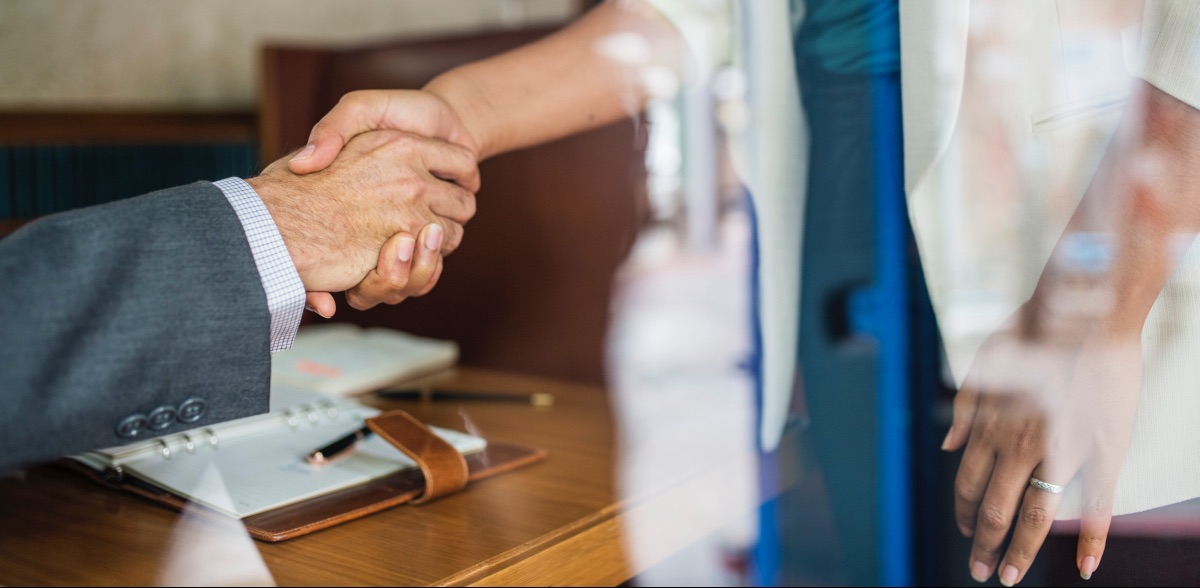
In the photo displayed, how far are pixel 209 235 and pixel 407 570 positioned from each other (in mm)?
230

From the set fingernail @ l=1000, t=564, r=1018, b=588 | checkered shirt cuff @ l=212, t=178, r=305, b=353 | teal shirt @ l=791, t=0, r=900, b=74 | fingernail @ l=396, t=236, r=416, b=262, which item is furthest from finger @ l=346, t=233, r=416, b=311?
fingernail @ l=1000, t=564, r=1018, b=588

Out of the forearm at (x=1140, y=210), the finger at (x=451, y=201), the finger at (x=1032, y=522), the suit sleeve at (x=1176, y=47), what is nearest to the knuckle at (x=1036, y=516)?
the finger at (x=1032, y=522)

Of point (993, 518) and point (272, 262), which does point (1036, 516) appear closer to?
point (993, 518)

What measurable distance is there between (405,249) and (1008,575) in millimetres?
478

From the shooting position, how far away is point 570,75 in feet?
2.91

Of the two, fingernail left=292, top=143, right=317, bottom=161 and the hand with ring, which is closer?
the hand with ring

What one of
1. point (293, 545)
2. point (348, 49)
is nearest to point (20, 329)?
point (293, 545)

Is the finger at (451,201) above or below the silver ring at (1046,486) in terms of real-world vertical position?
above

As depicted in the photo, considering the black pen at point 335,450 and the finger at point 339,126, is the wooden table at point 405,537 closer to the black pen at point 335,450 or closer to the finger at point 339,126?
the black pen at point 335,450

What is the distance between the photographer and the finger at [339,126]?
0.68 meters

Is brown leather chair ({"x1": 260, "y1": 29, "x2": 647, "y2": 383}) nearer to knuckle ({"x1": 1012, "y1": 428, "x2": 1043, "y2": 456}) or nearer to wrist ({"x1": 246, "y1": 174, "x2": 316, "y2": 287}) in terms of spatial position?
wrist ({"x1": 246, "y1": 174, "x2": 316, "y2": 287})

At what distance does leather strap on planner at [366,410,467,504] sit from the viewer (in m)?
0.67

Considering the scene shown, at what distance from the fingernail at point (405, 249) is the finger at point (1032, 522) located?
455mm

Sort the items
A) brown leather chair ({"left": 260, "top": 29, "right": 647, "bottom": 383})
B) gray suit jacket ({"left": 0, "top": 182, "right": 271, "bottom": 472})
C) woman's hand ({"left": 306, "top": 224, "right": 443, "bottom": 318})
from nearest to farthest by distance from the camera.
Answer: gray suit jacket ({"left": 0, "top": 182, "right": 271, "bottom": 472}), woman's hand ({"left": 306, "top": 224, "right": 443, "bottom": 318}), brown leather chair ({"left": 260, "top": 29, "right": 647, "bottom": 383})
